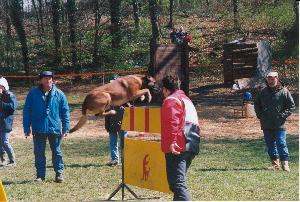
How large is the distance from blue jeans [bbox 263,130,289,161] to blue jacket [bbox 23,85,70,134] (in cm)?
366

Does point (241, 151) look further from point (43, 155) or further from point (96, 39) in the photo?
point (96, 39)

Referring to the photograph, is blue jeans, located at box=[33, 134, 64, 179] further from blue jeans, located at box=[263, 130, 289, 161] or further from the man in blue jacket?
blue jeans, located at box=[263, 130, 289, 161]

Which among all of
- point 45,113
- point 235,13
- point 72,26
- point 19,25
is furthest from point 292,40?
point 45,113

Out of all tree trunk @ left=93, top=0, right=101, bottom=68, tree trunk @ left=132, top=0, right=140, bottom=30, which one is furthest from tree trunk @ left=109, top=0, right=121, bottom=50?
tree trunk @ left=132, top=0, right=140, bottom=30

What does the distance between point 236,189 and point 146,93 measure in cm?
292

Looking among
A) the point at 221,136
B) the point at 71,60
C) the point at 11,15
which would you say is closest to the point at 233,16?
the point at 71,60

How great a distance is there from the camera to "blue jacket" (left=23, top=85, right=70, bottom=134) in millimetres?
9969

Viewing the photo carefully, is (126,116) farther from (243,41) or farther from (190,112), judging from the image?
(243,41)

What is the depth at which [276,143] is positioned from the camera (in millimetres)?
A: 10883

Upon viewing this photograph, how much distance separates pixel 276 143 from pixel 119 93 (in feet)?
9.88

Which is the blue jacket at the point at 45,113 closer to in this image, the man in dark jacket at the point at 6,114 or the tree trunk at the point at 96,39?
the man in dark jacket at the point at 6,114

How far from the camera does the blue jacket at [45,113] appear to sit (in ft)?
32.7

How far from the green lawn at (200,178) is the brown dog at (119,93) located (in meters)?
1.18

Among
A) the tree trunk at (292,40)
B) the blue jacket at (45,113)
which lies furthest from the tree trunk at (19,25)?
the blue jacket at (45,113)
